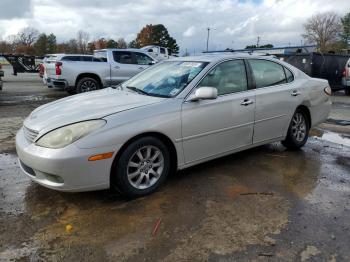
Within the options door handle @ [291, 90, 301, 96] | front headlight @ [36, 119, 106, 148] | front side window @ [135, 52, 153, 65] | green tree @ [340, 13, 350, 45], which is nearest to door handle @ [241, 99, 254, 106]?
door handle @ [291, 90, 301, 96]

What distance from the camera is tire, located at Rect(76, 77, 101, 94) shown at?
41.2 feet

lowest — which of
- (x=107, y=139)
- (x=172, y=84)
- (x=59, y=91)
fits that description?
(x=59, y=91)

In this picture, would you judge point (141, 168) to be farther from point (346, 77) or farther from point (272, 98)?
point (346, 77)

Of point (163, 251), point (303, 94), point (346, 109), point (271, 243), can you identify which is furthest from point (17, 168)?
point (346, 109)

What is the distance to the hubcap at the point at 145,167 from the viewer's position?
13.4 feet

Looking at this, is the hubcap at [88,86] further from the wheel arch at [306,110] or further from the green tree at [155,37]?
the green tree at [155,37]

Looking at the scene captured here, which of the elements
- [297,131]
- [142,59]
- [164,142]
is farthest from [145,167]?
[142,59]

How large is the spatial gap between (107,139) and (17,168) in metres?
2.02

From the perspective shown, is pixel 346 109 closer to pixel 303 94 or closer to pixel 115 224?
pixel 303 94

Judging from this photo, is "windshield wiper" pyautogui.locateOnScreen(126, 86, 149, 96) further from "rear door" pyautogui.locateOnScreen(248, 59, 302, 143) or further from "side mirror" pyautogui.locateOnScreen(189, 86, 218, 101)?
"rear door" pyautogui.locateOnScreen(248, 59, 302, 143)

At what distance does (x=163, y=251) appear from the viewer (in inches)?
123

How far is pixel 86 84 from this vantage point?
41.8ft

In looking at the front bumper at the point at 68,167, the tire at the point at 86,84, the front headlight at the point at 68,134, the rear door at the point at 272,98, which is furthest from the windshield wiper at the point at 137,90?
the tire at the point at 86,84

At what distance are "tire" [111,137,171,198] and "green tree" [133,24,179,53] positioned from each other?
82.7 meters
